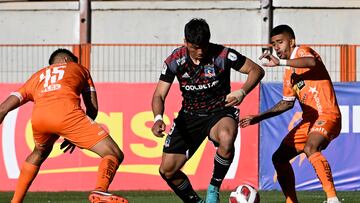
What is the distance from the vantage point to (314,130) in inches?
483

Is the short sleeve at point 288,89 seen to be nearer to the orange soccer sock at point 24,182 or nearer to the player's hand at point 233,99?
the player's hand at point 233,99

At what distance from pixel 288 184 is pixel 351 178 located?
571cm

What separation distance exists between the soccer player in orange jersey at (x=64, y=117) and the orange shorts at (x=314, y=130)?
91.2 inches

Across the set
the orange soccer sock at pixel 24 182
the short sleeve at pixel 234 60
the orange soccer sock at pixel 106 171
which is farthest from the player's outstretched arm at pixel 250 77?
the orange soccer sock at pixel 24 182

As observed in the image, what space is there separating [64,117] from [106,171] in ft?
2.74

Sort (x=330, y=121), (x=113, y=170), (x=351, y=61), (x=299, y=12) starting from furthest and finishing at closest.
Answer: (x=299, y=12)
(x=351, y=61)
(x=330, y=121)
(x=113, y=170)

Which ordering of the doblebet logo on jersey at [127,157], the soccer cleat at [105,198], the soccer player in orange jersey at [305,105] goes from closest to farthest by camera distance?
the soccer cleat at [105,198], the soccer player in orange jersey at [305,105], the doblebet logo on jersey at [127,157]

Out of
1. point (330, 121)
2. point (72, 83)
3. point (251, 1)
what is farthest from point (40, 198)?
point (251, 1)

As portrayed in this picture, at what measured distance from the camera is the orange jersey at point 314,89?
12477 mm

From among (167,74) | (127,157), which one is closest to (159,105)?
(167,74)

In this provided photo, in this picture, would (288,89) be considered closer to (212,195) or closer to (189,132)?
(189,132)

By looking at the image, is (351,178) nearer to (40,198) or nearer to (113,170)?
(40,198)

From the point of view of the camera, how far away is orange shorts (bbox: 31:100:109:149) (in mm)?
11586

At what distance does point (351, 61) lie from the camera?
20.1 m
